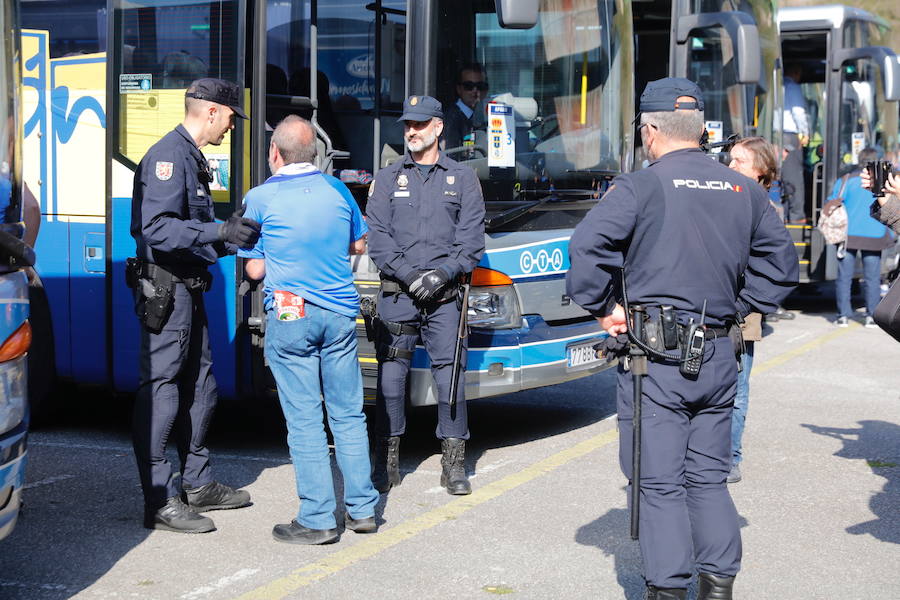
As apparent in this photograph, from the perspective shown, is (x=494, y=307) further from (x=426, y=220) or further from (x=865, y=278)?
(x=865, y=278)

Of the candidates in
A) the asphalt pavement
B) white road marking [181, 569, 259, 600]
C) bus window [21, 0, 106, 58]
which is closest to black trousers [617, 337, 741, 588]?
the asphalt pavement

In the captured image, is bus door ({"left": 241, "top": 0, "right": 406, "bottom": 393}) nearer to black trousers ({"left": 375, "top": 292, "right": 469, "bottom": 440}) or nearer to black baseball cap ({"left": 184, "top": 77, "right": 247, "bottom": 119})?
black trousers ({"left": 375, "top": 292, "right": 469, "bottom": 440})

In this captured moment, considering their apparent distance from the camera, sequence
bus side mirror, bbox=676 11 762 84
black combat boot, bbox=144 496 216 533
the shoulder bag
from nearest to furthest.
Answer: black combat boot, bbox=144 496 216 533
bus side mirror, bbox=676 11 762 84
the shoulder bag

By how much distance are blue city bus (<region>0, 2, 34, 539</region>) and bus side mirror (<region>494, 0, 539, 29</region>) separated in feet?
8.18

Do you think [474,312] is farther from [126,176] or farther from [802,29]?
[802,29]

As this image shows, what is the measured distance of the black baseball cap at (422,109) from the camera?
6180mm

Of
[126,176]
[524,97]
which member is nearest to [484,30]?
[524,97]

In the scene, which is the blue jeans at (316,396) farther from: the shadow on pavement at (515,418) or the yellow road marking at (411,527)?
the shadow on pavement at (515,418)

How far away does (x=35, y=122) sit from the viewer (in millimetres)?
6863

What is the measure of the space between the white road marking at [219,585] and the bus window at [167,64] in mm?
2282

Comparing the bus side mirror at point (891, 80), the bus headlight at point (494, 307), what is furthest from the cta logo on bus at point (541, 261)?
the bus side mirror at point (891, 80)

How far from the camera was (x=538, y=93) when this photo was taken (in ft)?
24.3

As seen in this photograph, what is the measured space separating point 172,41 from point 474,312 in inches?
85.0

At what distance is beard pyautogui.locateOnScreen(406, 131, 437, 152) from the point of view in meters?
6.22
